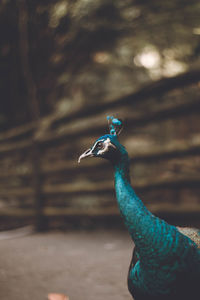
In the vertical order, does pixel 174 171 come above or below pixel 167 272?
above

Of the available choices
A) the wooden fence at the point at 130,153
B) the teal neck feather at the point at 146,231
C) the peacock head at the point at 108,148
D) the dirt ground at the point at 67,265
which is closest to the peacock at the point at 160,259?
the teal neck feather at the point at 146,231

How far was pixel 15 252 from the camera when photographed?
8.23ft

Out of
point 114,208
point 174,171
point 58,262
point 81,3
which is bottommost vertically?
point 58,262

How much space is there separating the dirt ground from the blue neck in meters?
0.57

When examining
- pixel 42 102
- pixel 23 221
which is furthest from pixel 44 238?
pixel 42 102

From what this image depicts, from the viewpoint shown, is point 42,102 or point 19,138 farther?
point 42,102

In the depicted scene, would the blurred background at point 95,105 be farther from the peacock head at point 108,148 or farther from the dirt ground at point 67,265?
the peacock head at point 108,148

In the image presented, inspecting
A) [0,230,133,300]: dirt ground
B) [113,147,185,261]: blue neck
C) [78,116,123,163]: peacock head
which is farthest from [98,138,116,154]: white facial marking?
[0,230,133,300]: dirt ground

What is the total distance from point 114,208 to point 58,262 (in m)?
1.00

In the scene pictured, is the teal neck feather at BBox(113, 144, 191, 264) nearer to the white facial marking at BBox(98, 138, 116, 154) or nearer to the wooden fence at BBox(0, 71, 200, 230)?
the white facial marking at BBox(98, 138, 116, 154)

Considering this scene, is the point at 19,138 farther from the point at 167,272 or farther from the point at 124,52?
the point at 167,272

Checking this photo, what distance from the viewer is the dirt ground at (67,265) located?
1.52m

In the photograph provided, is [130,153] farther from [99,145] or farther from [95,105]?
[99,145]

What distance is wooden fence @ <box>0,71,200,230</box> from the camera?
8.62 ft
